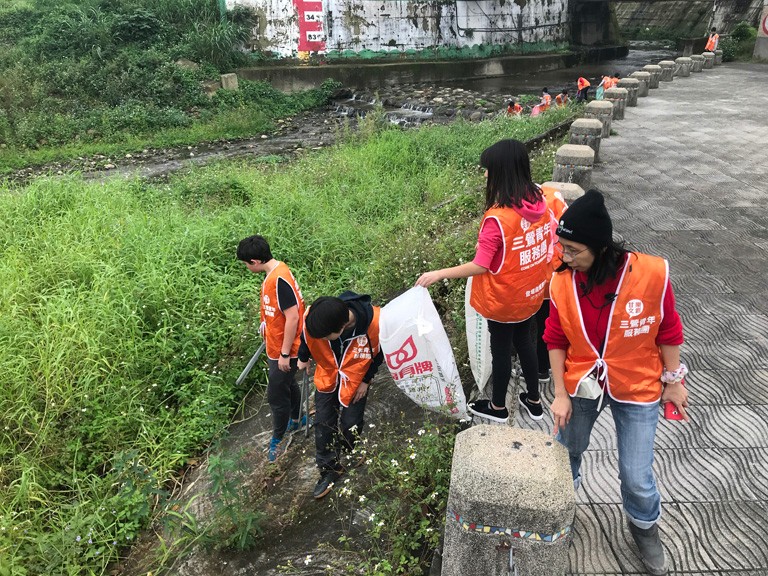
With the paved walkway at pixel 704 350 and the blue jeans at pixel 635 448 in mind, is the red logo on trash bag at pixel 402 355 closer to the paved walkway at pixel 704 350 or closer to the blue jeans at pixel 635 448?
the blue jeans at pixel 635 448

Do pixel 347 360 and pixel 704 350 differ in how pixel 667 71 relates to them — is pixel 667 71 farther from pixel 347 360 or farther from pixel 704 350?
pixel 347 360

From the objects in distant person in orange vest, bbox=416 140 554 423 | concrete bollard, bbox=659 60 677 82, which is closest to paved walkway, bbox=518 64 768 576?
distant person in orange vest, bbox=416 140 554 423

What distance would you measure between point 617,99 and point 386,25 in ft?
49.8

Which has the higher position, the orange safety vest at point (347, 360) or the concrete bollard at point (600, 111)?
the concrete bollard at point (600, 111)

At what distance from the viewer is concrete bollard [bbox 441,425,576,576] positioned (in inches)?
92.7

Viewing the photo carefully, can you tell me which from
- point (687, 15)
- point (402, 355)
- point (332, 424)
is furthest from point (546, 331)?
point (687, 15)

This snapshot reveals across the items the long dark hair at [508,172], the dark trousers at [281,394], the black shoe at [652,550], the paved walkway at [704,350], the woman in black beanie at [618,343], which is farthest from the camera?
the dark trousers at [281,394]

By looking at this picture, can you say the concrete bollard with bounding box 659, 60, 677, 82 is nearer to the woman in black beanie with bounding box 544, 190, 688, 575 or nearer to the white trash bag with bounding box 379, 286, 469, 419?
the white trash bag with bounding box 379, 286, 469, 419

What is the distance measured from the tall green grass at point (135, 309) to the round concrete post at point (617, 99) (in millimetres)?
Result: 4721

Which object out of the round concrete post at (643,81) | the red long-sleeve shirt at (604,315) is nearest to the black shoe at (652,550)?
the red long-sleeve shirt at (604,315)

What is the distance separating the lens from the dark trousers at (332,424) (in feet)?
12.9

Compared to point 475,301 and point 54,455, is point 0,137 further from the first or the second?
point 475,301

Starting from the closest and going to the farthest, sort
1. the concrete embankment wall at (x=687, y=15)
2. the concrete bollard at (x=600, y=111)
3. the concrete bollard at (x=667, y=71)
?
the concrete bollard at (x=600, y=111) → the concrete bollard at (x=667, y=71) → the concrete embankment wall at (x=687, y=15)

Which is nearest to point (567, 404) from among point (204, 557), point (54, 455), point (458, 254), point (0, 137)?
point (204, 557)
